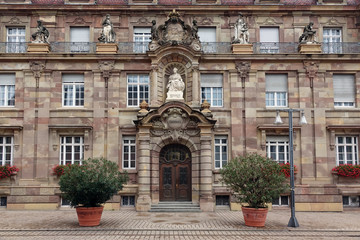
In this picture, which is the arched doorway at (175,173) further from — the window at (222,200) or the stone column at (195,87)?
the stone column at (195,87)

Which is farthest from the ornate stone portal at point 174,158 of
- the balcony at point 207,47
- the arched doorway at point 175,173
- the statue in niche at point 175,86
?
the balcony at point 207,47

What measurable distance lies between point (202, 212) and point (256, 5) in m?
13.1

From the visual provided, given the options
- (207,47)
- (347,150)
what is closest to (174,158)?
(207,47)

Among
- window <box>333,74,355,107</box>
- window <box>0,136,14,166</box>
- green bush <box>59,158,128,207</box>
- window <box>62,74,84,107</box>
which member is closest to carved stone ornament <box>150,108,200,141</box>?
window <box>62,74,84,107</box>

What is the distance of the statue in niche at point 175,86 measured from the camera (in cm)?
2228

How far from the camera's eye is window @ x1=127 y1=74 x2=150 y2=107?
76.1ft

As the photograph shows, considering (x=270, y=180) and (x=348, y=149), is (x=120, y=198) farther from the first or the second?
(x=348, y=149)

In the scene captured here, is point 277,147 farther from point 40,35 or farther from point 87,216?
point 40,35

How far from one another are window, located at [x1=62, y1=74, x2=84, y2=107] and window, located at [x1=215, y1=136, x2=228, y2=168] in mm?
8287

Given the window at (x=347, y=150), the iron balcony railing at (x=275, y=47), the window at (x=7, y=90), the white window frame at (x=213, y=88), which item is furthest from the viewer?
the iron balcony railing at (x=275, y=47)

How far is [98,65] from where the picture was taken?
75.6 ft

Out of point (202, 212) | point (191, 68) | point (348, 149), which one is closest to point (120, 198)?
point (202, 212)

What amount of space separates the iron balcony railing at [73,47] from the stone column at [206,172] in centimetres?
853

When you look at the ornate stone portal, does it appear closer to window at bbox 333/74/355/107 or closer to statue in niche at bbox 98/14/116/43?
statue in niche at bbox 98/14/116/43
